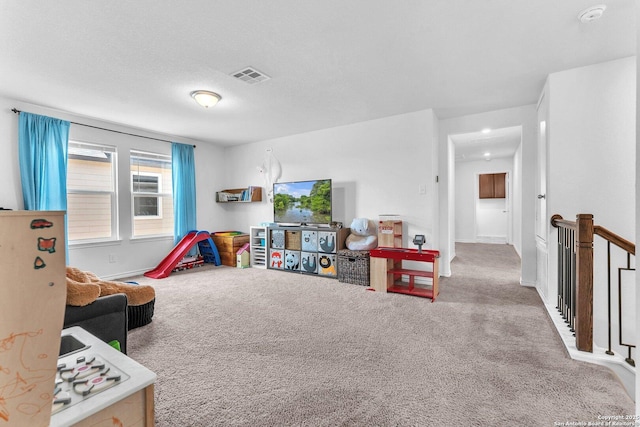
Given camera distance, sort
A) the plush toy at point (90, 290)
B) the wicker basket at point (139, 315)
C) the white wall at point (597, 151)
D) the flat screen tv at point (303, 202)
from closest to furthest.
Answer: the plush toy at point (90, 290) → the wicker basket at point (139, 315) → the white wall at point (597, 151) → the flat screen tv at point (303, 202)

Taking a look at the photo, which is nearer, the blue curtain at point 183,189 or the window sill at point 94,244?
the window sill at point 94,244

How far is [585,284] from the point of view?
6.44 ft

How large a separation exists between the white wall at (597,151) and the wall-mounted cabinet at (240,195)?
4360 millimetres

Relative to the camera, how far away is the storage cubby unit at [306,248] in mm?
4246

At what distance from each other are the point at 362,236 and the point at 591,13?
10.1 feet

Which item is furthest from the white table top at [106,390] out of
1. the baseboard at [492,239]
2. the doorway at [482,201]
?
the baseboard at [492,239]

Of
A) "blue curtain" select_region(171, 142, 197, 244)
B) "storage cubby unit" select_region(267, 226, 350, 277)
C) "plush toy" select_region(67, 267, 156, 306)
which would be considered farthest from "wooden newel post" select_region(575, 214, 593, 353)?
"blue curtain" select_region(171, 142, 197, 244)

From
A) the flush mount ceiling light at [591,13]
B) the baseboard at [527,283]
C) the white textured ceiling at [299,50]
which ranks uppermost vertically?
the white textured ceiling at [299,50]

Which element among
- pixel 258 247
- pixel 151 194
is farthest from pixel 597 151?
pixel 151 194

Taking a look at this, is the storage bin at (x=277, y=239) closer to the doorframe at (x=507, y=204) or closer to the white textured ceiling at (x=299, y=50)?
the white textured ceiling at (x=299, y=50)

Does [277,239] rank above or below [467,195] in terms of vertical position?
below

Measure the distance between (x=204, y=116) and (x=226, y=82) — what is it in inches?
50.7

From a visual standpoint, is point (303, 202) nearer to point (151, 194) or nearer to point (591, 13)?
point (151, 194)

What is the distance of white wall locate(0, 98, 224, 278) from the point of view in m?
3.40
